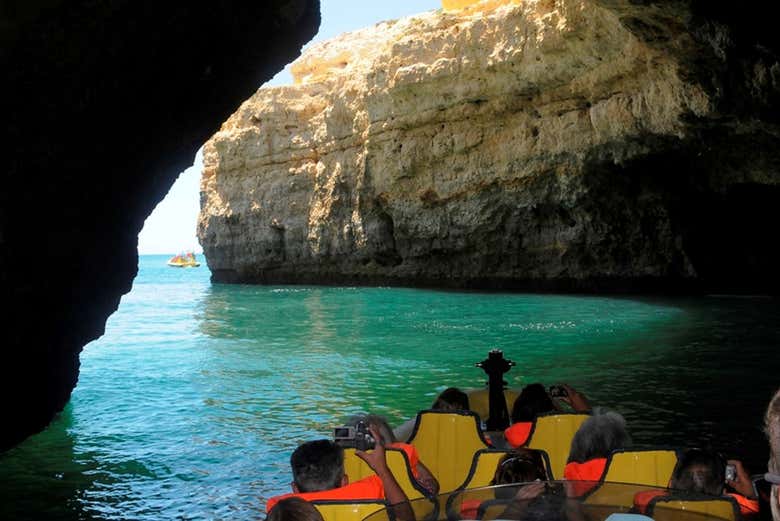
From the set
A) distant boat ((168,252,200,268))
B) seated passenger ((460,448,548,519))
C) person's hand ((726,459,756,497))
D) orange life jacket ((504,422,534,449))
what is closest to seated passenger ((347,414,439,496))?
seated passenger ((460,448,548,519))

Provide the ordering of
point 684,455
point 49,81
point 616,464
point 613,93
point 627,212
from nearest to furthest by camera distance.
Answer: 1. point 684,455
2. point 616,464
3. point 49,81
4. point 613,93
5. point 627,212

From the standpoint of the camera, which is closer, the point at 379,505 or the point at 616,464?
the point at 379,505

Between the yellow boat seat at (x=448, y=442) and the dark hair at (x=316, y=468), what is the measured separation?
83.4 inches

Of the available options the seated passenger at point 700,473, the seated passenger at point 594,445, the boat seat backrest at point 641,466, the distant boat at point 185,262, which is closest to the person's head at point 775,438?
the seated passenger at point 700,473

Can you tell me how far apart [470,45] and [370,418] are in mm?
31225

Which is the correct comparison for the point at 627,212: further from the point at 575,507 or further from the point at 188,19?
the point at 575,507

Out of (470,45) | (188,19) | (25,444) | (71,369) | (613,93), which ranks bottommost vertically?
(25,444)

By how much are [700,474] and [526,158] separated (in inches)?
1227

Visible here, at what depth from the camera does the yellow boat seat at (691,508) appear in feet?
9.87

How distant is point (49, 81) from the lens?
6.57 m

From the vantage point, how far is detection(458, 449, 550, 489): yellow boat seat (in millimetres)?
4309

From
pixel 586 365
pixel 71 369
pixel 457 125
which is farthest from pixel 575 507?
pixel 457 125

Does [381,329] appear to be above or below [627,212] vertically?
below

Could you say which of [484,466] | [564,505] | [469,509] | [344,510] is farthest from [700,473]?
[344,510]
